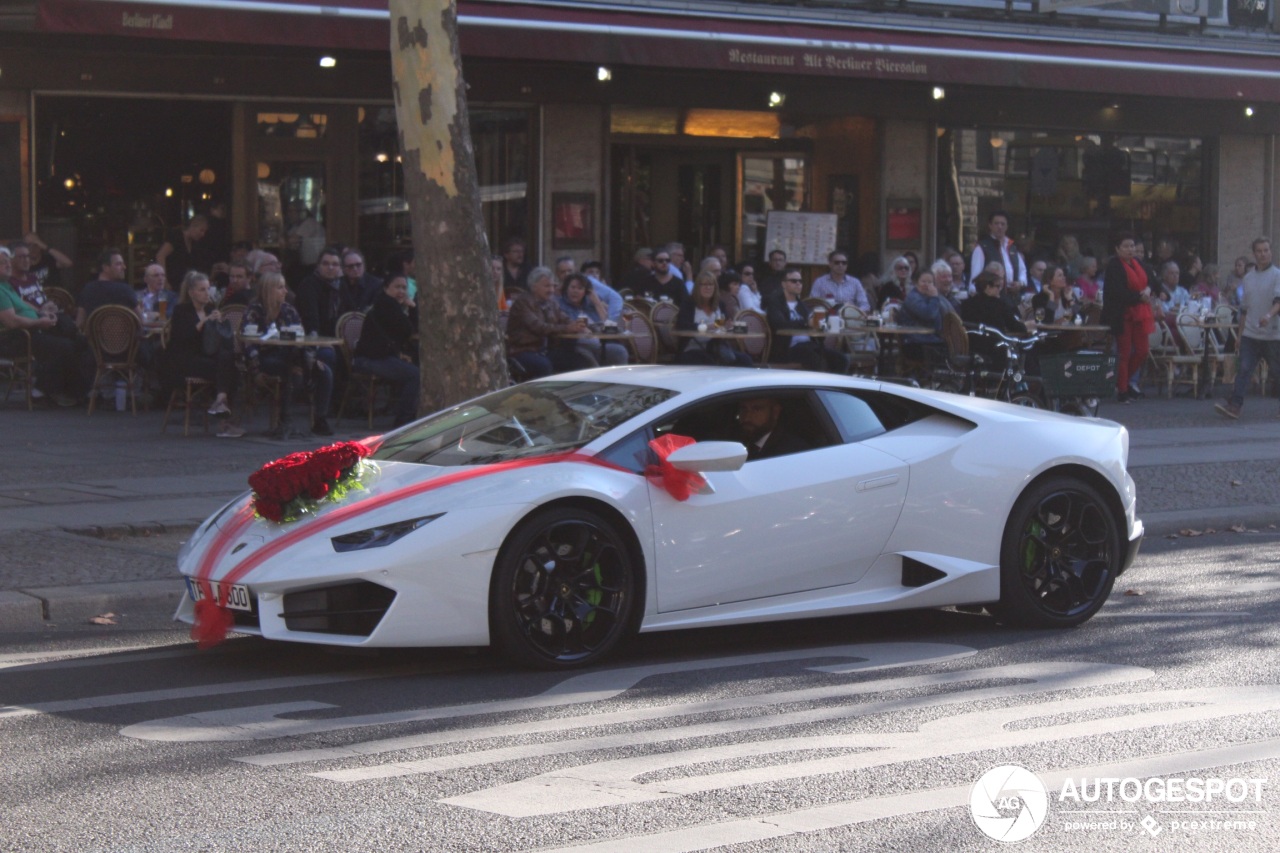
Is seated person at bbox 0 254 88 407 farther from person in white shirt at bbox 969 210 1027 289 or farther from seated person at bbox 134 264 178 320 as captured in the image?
person in white shirt at bbox 969 210 1027 289

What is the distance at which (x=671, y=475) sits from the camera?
7.46 meters

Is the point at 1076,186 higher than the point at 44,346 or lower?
higher

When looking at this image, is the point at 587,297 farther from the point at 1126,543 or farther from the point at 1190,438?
the point at 1126,543

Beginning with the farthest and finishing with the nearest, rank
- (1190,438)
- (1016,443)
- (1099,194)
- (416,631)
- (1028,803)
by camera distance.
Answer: (1099,194)
(1190,438)
(1016,443)
(416,631)
(1028,803)

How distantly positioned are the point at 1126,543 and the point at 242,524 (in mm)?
4280

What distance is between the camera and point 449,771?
5664mm

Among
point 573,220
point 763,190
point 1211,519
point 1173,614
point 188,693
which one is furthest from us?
point 763,190

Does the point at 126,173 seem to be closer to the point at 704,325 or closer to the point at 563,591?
the point at 704,325

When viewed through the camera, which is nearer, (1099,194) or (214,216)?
(214,216)

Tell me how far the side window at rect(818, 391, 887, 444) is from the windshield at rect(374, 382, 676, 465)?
2.67 ft

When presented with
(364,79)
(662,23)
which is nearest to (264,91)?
(364,79)

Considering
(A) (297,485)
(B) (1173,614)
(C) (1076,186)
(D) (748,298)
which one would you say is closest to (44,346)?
(D) (748,298)

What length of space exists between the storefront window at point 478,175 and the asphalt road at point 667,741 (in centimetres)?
1238

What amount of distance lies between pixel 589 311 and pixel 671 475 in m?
10.5
